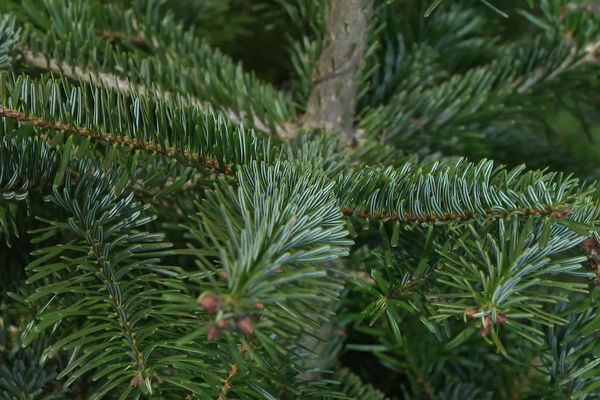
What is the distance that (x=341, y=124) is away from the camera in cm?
45

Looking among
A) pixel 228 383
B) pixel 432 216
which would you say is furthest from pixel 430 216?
→ pixel 228 383

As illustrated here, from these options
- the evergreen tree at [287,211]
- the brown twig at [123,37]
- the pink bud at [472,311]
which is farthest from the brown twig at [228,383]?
the brown twig at [123,37]

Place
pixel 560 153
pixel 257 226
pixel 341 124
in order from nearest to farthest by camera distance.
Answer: pixel 257 226, pixel 341 124, pixel 560 153

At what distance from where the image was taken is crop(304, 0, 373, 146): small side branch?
44cm

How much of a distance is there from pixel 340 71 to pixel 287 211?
0.21m

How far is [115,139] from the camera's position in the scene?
12.4 inches

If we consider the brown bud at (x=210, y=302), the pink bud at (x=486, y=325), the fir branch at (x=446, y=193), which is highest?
the fir branch at (x=446, y=193)

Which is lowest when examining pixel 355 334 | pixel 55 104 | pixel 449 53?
pixel 355 334

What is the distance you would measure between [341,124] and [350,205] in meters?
0.15

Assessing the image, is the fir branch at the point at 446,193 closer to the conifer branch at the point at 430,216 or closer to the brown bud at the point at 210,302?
the conifer branch at the point at 430,216

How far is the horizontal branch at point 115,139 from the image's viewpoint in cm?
30

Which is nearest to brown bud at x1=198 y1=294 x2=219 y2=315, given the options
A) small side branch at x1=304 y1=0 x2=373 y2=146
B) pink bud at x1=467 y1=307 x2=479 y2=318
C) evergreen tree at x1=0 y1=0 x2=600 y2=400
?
evergreen tree at x1=0 y1=0 x2=600 y2=400

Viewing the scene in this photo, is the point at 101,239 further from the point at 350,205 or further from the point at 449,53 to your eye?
the point at 449,53

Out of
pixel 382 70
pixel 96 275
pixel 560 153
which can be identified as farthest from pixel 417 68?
pixel 96 275
